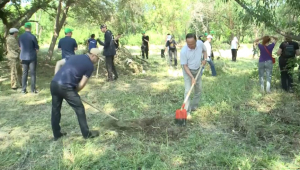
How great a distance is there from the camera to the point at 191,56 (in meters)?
4.84

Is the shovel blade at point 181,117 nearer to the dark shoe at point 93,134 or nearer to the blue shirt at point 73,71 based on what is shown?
the dark shoe at point 93,134

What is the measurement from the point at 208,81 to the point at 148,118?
354cm

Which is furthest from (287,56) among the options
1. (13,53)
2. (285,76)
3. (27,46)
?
(13,53)

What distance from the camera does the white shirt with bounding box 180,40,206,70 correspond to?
4805 millimetres

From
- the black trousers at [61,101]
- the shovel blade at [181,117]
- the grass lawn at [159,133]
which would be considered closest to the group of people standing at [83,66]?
the black trousers at [61,101]

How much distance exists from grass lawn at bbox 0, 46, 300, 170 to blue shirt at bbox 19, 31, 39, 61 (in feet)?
3.33

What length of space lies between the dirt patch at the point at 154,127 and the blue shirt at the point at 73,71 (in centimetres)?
126

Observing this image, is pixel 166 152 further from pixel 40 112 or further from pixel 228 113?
pixel 40 112

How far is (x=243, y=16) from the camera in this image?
435 centimetres

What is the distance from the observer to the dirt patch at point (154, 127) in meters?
4.19

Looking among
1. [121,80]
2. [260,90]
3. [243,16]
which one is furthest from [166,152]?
[121,80]

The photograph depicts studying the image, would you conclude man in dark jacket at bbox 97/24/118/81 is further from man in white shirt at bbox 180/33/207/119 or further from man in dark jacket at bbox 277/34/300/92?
man in dark jacket at bbox 277/34/300/92

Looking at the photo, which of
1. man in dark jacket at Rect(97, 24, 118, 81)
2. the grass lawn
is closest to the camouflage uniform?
the grass lawn

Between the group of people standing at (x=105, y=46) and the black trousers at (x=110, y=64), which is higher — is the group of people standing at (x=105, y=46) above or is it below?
above
